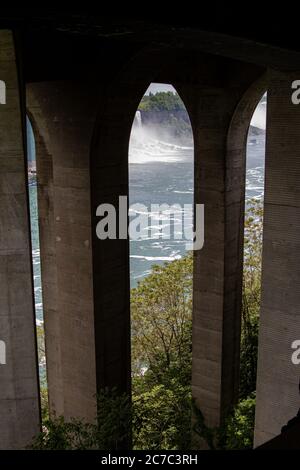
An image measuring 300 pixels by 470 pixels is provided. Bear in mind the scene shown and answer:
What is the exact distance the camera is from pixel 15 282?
7961 millimetres

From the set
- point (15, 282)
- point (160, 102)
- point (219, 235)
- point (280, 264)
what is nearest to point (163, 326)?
point (219, 235)

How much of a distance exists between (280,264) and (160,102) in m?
139

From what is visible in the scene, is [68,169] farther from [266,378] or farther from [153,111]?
[153,111]

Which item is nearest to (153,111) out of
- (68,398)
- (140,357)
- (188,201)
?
(188,201)

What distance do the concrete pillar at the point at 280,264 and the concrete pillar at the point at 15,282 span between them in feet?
11.6

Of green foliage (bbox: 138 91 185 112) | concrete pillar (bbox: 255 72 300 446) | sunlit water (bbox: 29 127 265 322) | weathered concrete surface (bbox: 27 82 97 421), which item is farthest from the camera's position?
green foliage (bbox: 138 91 185 112)

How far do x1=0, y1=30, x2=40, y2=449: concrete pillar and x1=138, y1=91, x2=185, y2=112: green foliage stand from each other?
13341cm

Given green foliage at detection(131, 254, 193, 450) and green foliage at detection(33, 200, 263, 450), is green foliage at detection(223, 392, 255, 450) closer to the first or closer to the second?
green foliage at detection(33, 200, 263, 450)

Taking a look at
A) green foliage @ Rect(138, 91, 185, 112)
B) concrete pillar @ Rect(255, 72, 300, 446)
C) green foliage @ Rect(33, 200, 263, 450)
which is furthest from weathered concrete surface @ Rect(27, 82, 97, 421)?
green foliage @ Rect(138, 91, 185, 112)

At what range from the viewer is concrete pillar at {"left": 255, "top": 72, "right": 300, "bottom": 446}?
22.2 ft

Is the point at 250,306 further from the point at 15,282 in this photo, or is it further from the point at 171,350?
the point at 15,282

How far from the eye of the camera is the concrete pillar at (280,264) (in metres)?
→ 6.77

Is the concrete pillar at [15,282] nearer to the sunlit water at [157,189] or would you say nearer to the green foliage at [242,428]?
the green foliage at [242,428]

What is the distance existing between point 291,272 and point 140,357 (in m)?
15.6
